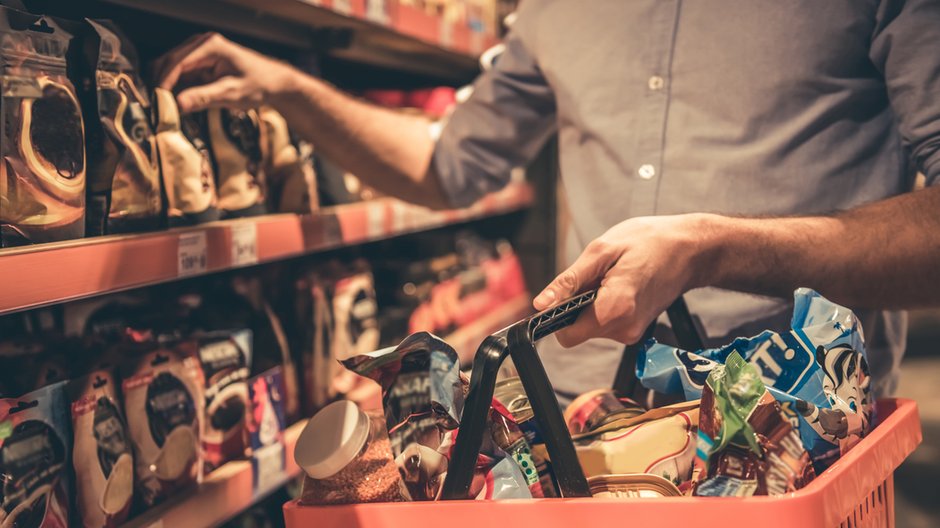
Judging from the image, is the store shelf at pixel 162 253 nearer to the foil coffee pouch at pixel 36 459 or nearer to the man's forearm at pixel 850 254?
the foil coffee pouch at pixel 36 459

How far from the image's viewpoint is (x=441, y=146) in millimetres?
1710

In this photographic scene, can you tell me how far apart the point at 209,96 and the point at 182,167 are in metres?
0.16

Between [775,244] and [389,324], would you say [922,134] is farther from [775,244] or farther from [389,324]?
[389,324]

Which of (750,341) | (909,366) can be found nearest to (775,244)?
(750,341)

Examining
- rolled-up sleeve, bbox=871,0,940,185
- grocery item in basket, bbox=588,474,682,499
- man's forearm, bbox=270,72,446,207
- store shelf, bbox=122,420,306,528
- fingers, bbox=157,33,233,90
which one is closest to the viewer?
grocery item in basket, bbox=588,474,682,499

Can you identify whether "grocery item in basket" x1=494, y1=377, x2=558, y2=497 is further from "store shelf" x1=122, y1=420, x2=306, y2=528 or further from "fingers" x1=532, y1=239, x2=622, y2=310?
Answer: "store shelf" x1=122, y1=420, x2=306, y2=528

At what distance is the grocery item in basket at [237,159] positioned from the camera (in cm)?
151

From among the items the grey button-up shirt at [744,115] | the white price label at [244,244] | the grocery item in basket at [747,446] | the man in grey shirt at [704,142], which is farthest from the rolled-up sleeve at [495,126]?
the grocery item in basket at [747,446]

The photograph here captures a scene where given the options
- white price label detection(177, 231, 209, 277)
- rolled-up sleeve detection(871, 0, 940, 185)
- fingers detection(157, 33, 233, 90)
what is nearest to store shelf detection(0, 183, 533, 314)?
white price label detection(177, 231, 209, 277)

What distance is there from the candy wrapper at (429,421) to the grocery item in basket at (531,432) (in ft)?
0.24

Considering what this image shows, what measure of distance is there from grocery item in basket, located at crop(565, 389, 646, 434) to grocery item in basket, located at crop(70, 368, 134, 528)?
2.16 feet

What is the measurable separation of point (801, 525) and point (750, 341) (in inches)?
10.3

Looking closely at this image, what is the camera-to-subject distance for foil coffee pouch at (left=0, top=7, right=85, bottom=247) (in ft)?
3.40

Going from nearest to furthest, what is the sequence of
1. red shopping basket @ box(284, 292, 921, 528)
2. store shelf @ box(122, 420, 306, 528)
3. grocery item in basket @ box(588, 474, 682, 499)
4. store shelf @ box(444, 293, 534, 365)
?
red shopping basket @ box(284, 292, 921, 528) → grocery item in basket @ box(588, 474, 682, 499) → store shelf @ box(122, 420, 306, 528) → store shelf @ box(444, 293, 534, 365)
